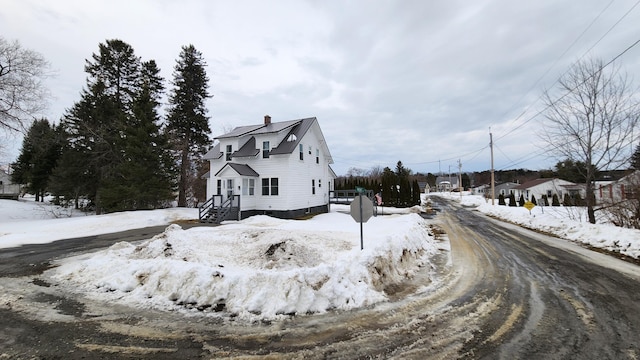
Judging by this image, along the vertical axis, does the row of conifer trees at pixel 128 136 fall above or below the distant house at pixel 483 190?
above

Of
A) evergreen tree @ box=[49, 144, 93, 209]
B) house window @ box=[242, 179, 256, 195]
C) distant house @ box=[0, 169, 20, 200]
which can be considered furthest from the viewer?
distant house @ box=[0, 169, 20, 200]

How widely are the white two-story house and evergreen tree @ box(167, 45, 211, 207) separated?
680cm

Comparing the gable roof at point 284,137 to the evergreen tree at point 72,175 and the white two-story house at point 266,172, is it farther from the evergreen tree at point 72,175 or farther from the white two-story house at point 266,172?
the evergreen tree at point 72,175

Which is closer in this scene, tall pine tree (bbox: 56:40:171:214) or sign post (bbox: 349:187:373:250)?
sign post (bbox: 349:187:373:250)

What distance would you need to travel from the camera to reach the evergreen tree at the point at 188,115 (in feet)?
95.8

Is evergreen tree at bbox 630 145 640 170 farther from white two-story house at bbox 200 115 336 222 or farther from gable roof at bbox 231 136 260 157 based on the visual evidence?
gable roof at bbox 231 136 260 157

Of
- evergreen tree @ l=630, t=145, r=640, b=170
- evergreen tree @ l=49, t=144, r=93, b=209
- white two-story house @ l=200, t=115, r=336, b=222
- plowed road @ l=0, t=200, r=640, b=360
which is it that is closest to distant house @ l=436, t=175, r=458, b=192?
evergreen tree @ l=630, t=145, r=640, b=170

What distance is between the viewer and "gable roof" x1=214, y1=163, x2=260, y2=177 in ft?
68.3

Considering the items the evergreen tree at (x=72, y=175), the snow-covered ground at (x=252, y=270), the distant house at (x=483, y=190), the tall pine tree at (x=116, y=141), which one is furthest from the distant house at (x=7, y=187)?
the distant house at (x=483, y=190)

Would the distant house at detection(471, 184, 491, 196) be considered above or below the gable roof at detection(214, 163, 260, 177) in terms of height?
below

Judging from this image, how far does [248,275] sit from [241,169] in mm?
16425

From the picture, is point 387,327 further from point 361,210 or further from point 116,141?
point 116,141

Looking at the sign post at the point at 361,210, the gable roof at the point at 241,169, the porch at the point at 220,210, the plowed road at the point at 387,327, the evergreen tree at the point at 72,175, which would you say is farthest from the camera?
the evergreen tree at the point at 72,175

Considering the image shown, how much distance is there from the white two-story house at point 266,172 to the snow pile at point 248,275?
1131 cm
